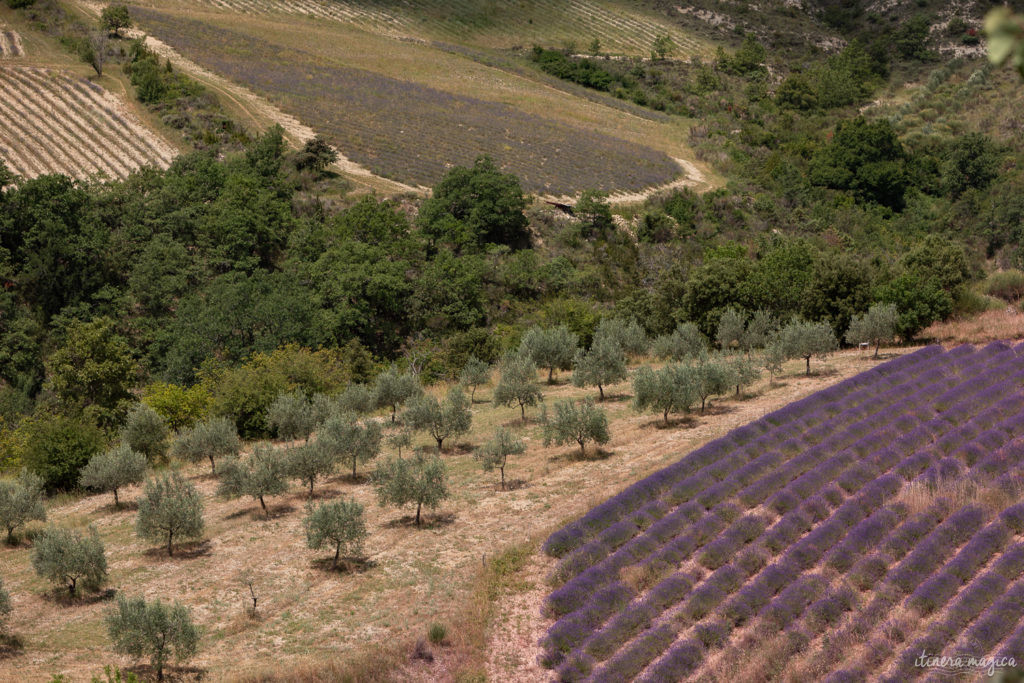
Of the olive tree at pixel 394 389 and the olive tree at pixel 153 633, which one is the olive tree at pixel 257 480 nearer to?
the olive tree at pixel 153 633

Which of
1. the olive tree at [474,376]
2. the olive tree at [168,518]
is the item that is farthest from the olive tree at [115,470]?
the olive tree at [474,376]

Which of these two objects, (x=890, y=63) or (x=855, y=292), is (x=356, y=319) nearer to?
(x=855, y=292)

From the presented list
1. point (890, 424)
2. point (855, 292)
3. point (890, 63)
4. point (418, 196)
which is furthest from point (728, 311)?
point (890, 63)

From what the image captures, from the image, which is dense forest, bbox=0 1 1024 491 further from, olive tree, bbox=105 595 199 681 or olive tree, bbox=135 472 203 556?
olive tree, bbox=105 595 199 681

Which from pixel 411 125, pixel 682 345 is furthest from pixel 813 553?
pixel 411 125

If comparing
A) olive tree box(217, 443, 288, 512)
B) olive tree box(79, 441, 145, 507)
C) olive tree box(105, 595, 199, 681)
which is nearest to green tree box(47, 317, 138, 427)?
olive tree box(79, 441, 145, 507)
